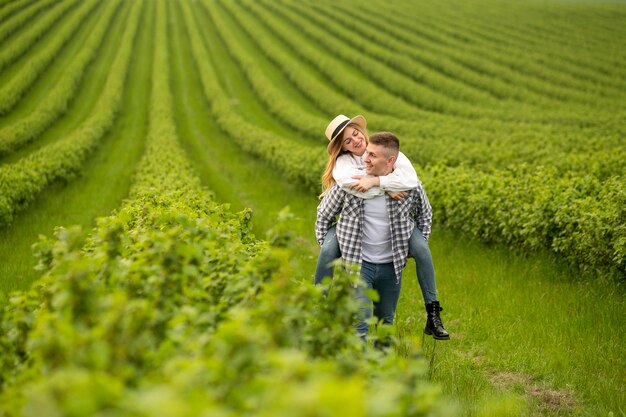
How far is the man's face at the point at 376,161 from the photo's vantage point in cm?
496

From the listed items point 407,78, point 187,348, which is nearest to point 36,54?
point 407,78

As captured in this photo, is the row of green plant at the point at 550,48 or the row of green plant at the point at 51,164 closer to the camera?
the row of green plant at the point at 51,164

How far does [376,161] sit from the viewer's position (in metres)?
4.96

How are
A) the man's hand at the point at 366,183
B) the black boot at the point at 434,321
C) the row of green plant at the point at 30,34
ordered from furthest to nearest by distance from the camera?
1. the row of green plant at the point at 30,34
2. the black boot at the point at 434,321
3. the man's hand at the point at 366,183

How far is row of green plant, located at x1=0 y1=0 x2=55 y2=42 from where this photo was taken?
5088cm

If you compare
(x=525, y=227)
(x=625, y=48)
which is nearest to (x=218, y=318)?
(x=525, y=227)

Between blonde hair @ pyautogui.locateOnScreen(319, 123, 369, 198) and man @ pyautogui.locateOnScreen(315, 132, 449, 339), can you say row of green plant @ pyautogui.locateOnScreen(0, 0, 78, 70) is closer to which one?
blonde hair @ pyautogui.locateOnScreen(319, 123, 369, 198)

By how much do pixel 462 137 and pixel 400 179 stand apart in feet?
68.2

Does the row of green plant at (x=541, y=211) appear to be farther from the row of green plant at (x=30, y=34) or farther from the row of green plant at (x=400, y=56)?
the row of green plant at (x=30, y=34)

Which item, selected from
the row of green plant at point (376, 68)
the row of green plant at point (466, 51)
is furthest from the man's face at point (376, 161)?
the row of green plant at point (466, 51)

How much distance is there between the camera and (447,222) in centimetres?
1151

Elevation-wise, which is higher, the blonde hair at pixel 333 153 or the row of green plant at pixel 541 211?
the blonde hair at pixel 333 153

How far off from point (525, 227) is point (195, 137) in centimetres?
2376

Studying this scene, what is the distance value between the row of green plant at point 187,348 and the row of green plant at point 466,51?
35.4 meters
